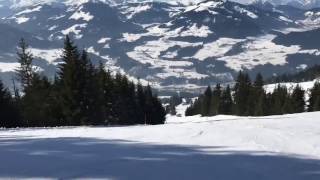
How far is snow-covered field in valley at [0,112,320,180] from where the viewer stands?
8.55 meters

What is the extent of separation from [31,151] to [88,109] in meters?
39.4

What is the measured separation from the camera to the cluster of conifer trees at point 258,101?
275 feet

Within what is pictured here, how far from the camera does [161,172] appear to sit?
8.59 m

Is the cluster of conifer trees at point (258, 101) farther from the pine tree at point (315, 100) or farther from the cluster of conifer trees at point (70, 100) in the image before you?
the cluster of conifer trees at point (70, 100)

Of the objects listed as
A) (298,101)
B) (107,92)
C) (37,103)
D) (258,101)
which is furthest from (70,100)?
(258,101)

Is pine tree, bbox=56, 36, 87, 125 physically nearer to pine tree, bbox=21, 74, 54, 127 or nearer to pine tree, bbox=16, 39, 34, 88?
pine tree, bbox=21, 74, 54, 127

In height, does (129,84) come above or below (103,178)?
above

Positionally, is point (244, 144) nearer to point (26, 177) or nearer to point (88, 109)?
point (26, 177)

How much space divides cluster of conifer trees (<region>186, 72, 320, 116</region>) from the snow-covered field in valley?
6552 centimetres

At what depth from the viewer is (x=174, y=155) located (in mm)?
10055

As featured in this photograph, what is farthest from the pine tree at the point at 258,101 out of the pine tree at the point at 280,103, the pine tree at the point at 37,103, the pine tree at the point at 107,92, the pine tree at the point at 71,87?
the pine tree at the point at 71,87

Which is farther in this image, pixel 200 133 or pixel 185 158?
pixel 200 133

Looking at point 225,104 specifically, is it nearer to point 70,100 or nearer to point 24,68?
point 24,68

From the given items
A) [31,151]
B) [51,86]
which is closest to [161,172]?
[31,151]
